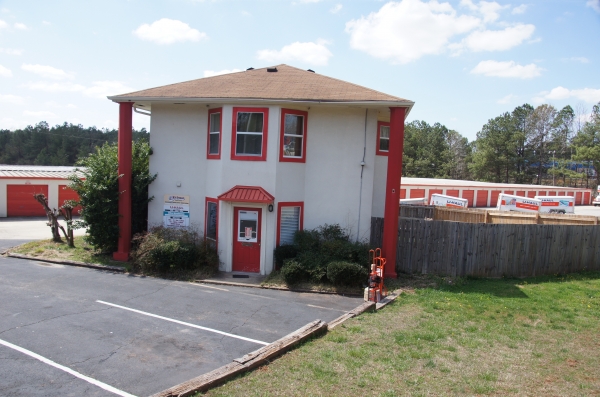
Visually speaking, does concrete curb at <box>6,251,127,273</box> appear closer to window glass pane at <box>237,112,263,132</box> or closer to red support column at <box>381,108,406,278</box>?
window glass pane at <box>237,112,263,132</box>

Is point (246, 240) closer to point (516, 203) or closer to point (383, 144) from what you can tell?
point (383, 144)

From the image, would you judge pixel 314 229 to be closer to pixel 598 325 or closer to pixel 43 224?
pixel 598 325

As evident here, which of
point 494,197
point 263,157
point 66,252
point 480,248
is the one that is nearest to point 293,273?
point 263,157

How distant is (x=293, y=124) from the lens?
14242 millimetres

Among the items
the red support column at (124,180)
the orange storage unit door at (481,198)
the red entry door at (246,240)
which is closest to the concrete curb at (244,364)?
the red entry door at (246,240)

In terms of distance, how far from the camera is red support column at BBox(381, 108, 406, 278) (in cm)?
1328

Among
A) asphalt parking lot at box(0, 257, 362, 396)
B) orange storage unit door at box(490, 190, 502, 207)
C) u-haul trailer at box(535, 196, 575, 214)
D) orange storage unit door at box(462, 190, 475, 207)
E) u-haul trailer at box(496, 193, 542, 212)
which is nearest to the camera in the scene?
asphalt parking lot at box(0, 257, 362, 396)

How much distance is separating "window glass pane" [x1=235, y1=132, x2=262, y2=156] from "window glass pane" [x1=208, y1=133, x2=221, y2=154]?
92 centimetres

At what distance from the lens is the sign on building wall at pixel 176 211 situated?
15.3m

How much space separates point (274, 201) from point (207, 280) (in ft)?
10.1

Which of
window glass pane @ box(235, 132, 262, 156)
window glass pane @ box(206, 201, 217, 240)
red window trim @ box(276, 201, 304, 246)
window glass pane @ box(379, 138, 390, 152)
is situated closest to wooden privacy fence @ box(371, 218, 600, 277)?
red window trim @ box(276, 201, 304, 246)

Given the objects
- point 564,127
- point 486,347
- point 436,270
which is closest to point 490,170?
point 564,127

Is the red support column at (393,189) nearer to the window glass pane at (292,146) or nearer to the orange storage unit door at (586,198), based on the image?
the window glass pane at (292,146)

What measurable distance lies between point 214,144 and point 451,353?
32.8ft
